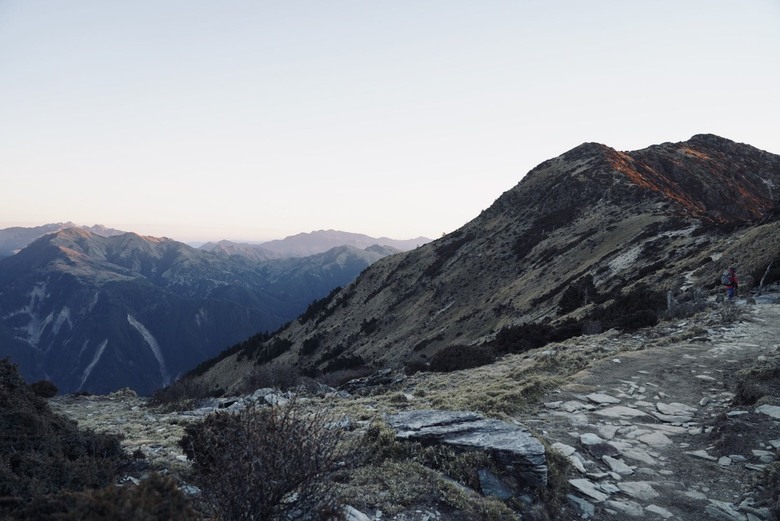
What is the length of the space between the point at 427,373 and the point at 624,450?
42.3 ft

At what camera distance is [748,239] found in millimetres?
23953

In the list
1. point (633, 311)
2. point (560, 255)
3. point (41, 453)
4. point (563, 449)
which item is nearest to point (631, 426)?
point (563, 449)

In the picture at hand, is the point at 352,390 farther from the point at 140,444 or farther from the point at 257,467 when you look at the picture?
the point at 257,467

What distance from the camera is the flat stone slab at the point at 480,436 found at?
6.46m

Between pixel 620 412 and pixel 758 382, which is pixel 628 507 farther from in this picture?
pixel 758 382

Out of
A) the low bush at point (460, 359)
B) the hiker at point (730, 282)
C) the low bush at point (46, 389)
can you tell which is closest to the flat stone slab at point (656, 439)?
the low bush at point (460, 359)

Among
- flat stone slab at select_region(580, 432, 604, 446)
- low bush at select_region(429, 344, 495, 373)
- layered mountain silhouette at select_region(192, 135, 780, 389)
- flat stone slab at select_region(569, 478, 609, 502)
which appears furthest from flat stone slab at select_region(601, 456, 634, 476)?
layered mountain silhouette at select_region(192, 135, 780, 389)

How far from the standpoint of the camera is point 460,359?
20.3 meters

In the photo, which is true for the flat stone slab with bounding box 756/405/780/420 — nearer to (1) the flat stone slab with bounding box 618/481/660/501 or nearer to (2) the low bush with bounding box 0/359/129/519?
(1) the flat stone slab with bounding box 618/481/660/501

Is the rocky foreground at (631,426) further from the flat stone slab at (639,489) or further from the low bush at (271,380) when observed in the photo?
the low bush at (271,380)

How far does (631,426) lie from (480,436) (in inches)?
147

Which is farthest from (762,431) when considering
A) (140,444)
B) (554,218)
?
(554,218)

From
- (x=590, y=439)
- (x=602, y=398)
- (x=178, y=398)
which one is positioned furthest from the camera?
(x=178, y=398)

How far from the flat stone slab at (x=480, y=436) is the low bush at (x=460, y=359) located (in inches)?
454
